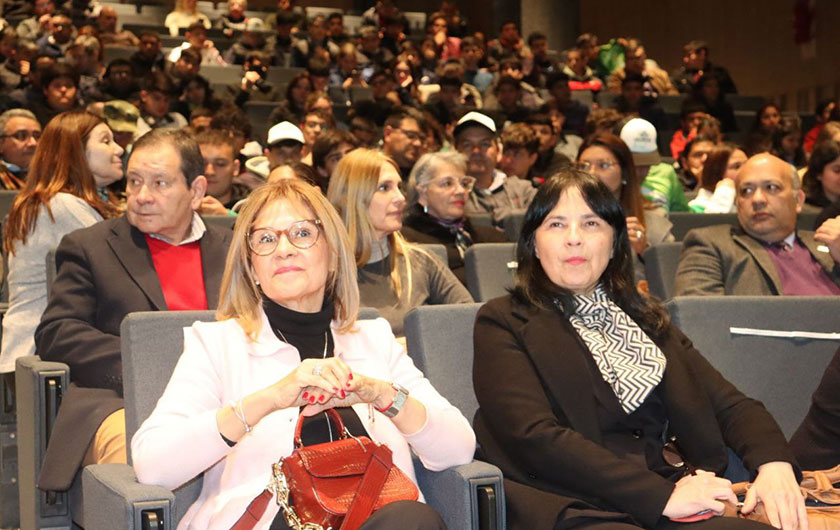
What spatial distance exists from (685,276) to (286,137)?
2.59m

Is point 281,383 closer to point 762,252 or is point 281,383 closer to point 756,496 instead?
point 756,496

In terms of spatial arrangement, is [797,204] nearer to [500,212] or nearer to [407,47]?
[500,212]

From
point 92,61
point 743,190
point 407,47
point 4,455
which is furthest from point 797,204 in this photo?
point 407,47

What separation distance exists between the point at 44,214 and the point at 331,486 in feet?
6.32

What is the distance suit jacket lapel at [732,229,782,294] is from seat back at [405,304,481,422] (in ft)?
4.37

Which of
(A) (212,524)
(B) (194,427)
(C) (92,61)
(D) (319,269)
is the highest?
(C) (92,61)

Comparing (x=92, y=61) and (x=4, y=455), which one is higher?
(x=92, y=61)

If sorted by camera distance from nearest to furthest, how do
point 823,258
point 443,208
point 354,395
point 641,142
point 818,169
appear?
1. point 354,395
2. point 823,258
3. point 443,208
4. point 818,169
5. point 641,142

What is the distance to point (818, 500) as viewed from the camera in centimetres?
212

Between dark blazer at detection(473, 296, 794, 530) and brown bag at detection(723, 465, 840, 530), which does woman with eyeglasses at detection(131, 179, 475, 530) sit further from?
brown bag at detection(723, 465, 840, 530)

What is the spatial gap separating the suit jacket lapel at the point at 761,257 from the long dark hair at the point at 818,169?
54.5 inches

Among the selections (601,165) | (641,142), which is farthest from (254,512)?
(641,142)

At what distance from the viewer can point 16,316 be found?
3359mm

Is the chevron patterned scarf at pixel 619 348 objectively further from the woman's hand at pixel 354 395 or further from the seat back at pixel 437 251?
the seat back at pixel 437 251
